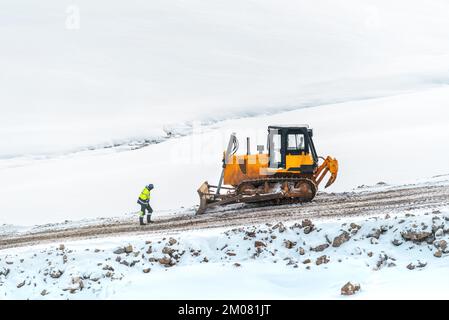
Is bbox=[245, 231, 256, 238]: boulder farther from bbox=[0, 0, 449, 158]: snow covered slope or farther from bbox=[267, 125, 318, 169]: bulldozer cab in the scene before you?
bbox=[0, 0, 449, 158]: snow covered slope

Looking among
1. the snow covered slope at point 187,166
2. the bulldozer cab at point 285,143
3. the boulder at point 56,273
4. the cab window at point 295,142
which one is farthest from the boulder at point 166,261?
the snow covered slope at point 187,166

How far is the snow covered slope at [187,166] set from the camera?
28.2m

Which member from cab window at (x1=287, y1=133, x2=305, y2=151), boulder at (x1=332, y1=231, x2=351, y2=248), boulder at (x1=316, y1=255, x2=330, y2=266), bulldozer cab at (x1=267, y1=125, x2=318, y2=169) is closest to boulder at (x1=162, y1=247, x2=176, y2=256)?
boulder at (x1=316, y1=255, x2=330, y2=266)

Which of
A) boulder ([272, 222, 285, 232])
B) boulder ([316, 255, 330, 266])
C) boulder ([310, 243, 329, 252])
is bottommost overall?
boulder ([316, 255, 330, 266])

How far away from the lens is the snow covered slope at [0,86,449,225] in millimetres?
28250

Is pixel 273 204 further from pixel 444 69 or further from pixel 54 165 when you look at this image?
pixel 444 69

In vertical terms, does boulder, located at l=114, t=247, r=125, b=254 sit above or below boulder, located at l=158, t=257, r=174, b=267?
above

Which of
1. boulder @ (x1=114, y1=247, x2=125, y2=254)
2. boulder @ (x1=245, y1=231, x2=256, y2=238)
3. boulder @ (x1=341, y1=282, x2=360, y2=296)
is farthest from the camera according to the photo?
boulder @ (x1=245, y1=231, x2=256, y2=238)

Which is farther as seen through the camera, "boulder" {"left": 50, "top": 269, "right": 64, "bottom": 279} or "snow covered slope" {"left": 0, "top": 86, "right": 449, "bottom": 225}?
"snow covered slope" {"left": 0, "top": 86, "right": 449, "bottom": 225}

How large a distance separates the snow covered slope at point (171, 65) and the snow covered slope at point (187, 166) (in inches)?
518

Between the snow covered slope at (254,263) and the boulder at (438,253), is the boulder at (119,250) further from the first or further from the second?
the boulder at (438,253)

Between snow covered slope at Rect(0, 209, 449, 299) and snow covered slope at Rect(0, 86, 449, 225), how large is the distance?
11.8 meters
